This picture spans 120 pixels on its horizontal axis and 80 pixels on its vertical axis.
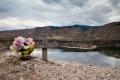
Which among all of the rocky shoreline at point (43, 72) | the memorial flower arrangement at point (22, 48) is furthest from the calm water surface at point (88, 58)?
the rocky shoreline at point (43, 72)

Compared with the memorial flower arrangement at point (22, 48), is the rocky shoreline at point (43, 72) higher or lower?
lower

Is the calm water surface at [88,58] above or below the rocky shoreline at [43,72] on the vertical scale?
below

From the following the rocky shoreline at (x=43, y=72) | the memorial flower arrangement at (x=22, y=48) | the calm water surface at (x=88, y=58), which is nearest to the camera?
the rocky shoreline at (x=43, y=72)

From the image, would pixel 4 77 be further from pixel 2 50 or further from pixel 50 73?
pixel 2 50

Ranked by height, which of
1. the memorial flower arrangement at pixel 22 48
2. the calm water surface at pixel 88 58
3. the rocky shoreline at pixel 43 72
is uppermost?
the memorial flower arrangement at pixel 22 48

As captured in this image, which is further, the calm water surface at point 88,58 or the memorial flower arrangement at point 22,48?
the calm water surface at point 88,58

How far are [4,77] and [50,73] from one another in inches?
53.8

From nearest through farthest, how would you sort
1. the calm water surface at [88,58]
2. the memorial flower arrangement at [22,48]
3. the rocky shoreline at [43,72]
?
1. the rocky shoreline at [43,72]
2. the memorial flower arrangement at [22,48]
3. the calm water surface at [88,58]

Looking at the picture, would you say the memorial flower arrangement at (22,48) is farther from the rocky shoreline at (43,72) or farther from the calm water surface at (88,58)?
the calm water surface at (88,58)

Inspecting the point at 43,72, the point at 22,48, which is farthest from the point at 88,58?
the point at 43,72

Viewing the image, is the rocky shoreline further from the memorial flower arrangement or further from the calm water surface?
the calm water surface

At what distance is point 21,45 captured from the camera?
33.6 ft

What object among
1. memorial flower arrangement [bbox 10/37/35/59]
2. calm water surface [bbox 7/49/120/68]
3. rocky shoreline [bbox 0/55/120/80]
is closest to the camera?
rocky shoreline [bbox 0/55/120/80]

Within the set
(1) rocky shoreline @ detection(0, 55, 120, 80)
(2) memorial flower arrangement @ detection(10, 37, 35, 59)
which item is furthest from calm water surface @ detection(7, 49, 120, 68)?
(1) rocky shoreline @ detection(0, 55, 120, 80)
